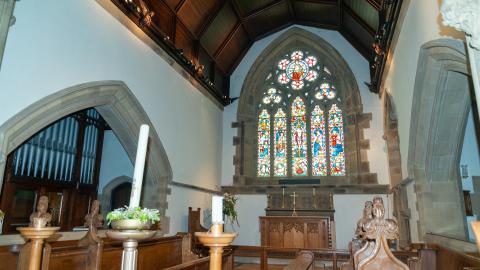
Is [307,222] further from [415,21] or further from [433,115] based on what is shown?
[415,21]

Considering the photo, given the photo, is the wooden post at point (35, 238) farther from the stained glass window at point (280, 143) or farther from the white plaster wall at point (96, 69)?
the stained glass window at point (280, 143)

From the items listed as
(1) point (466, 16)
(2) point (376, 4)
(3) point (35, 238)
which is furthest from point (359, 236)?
(2) point (376, 4)

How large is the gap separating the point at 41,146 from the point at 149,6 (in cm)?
285

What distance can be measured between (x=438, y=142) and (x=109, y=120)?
4.84 meters

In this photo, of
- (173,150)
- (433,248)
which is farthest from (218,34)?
(433,248)

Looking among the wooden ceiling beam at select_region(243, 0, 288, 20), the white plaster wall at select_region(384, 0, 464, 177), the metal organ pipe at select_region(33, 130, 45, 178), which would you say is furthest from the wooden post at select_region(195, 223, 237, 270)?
the wooden ceiling beam at select_region(243, 0, 288, 20)

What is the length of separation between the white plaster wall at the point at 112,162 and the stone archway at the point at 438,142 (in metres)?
5.62

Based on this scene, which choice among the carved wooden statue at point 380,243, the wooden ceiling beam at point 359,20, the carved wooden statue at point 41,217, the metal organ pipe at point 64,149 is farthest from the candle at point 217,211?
the wooden ceiling beam at point 359,20

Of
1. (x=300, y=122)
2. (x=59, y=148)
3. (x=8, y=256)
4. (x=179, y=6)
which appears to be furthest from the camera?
(x=300, y=122)

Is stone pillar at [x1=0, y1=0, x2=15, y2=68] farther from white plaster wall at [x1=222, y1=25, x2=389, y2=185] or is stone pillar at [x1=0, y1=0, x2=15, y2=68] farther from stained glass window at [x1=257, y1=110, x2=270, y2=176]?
stained glass window at [x1=257, y1=110, x2=270, y2=176]

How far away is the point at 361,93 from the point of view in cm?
859

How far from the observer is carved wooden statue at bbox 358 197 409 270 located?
1797mm

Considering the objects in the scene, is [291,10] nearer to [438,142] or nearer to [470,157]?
[470,157]

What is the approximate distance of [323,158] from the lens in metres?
8.70
